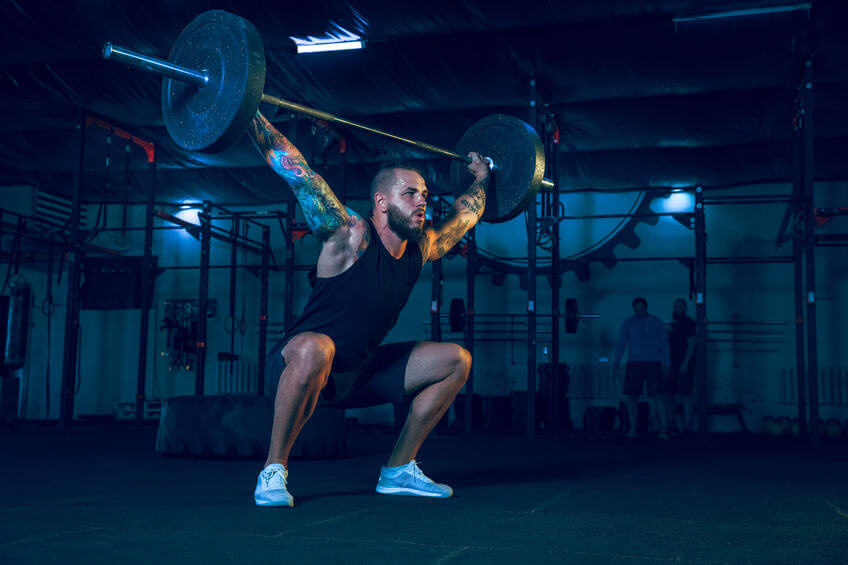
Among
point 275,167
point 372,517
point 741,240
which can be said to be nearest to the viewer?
point 372,517

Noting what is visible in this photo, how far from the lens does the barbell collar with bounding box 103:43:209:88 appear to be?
2135 millimetres

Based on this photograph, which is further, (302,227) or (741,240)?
(741,240)

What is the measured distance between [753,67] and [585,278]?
3373 millimetres

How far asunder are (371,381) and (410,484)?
0.34 metres

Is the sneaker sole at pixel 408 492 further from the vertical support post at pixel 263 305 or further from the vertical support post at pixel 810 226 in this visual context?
the vertical support post at pixel 263 305

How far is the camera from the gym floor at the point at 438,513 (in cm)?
157

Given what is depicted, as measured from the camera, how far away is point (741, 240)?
8.00 m

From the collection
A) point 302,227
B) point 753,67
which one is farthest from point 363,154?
point 753,67

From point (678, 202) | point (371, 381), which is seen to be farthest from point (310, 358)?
point (678, 202)

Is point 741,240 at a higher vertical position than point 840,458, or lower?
higher

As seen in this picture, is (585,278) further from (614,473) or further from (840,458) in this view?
(614,473)

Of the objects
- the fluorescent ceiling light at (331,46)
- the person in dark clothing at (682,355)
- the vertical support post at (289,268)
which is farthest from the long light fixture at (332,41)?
the person in dark clothing at (682,355)

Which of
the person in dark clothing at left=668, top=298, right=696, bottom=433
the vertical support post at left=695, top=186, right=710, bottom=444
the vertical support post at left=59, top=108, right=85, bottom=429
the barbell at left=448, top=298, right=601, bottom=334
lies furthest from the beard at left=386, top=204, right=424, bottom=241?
the vertical support post at left=59, top=108, right=85, bottom=429

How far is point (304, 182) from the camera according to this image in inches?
93.0
